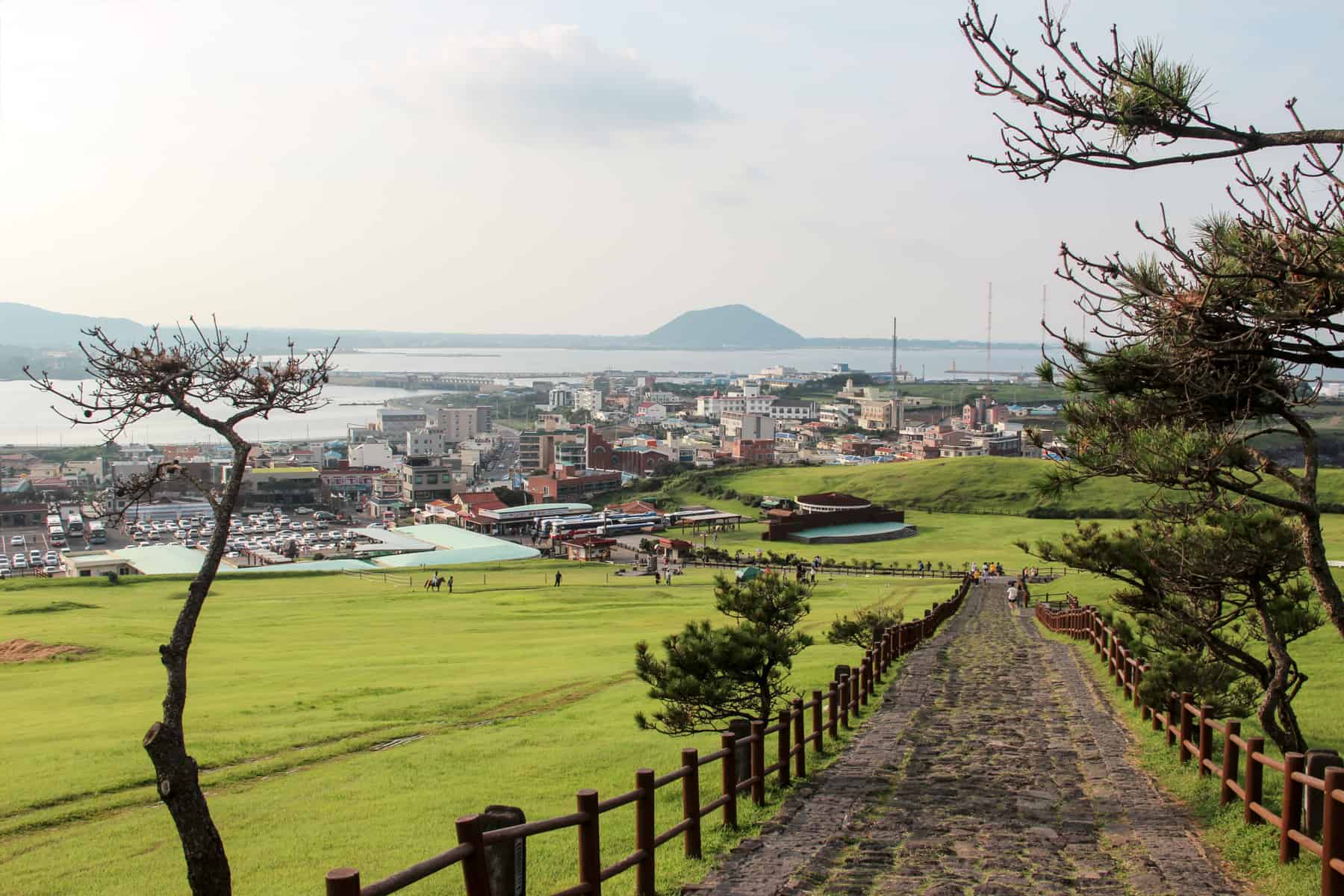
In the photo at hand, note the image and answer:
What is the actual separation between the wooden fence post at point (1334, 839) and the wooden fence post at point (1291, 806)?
3.28 ft

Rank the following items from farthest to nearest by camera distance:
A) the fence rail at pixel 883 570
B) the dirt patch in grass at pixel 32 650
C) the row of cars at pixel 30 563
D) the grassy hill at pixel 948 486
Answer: the grassy hill at pixel 948 486, the row of cars at pixel 30 563, the fence rail at pixel 883 570, the dirt patch in grass at pixel 32 650

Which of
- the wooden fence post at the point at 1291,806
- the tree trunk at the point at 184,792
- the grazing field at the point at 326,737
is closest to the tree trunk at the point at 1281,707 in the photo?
the wooden fence post at the point at 1291,806

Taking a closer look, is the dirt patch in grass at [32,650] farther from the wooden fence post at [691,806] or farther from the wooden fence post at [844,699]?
the wooden fence post at [691,806]

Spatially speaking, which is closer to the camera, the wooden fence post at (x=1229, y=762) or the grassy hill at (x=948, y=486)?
the wooden fence post at (x=1229, y=762)

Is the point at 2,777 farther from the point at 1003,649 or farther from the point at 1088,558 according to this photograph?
the point at 1003,649

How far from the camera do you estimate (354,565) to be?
203 feet

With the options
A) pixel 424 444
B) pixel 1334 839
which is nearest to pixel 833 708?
pixel 1334 839

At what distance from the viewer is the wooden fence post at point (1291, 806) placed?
27.1 ft

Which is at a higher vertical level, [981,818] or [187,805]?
[187,805]

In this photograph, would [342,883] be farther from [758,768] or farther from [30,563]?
[30,563]

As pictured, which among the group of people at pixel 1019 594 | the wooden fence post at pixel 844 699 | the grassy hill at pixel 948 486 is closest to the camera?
the wooden fence post at pixel 844 699

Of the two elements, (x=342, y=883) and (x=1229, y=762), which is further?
(x=1229, y=762)

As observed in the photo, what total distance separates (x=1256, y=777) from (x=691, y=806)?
16.0 feet

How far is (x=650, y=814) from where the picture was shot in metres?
7.99
